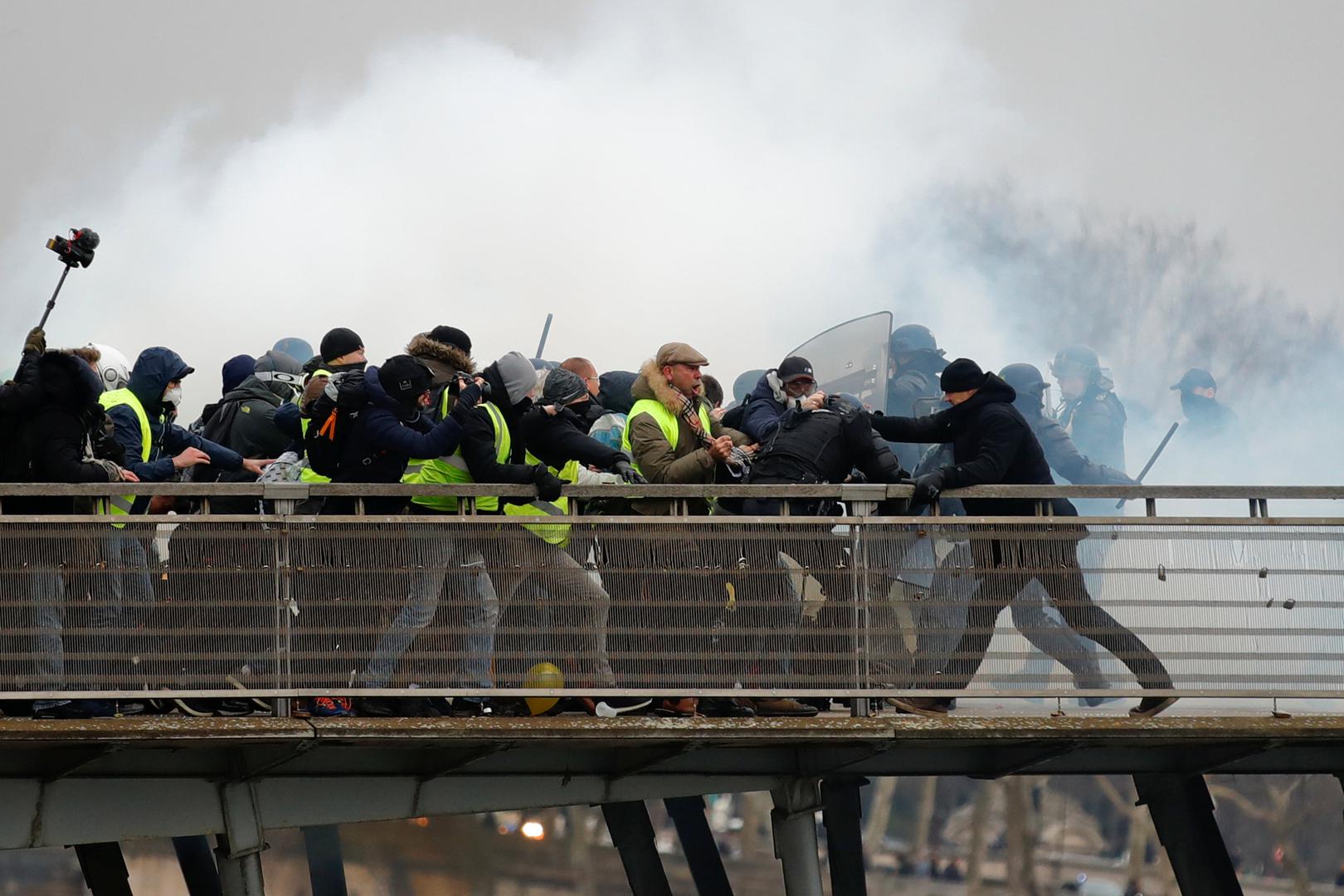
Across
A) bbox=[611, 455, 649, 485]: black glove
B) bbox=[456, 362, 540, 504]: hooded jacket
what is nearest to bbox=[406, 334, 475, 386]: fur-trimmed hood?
bbox=[456, 362, 540, 504]: hooded jacket

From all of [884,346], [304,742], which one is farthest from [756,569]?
[884,346]

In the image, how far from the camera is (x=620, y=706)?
9031 mm

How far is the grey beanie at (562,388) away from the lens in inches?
354

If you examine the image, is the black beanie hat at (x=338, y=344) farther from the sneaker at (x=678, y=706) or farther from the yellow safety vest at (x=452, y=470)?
the sneaker at (x=678, y=706)

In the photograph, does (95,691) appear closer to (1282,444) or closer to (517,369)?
(517,369)

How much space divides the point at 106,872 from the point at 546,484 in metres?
5.40

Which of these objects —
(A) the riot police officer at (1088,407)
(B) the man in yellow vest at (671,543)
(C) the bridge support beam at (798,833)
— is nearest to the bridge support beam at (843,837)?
(C) the bridge support beam at (798,833)

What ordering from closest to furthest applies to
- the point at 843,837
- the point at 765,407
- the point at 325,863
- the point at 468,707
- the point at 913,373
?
the point at 468,707, the point at 765,407, the point at 843,837, the point at 913,373, the point at 325,863

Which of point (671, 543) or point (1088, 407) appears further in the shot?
point (1088, 407)

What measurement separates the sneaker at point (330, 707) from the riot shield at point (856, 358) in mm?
5864

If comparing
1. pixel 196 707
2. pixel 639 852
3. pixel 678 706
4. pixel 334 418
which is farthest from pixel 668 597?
pixel 639 852

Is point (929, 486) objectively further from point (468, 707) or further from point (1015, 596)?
point (468, 707)

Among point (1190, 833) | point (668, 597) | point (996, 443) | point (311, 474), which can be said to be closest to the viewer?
point (668, 597)

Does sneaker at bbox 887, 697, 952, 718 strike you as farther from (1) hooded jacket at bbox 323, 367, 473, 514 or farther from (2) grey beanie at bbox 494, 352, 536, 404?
(1) hooded jacket at bbox 323, 367, 473, 514
